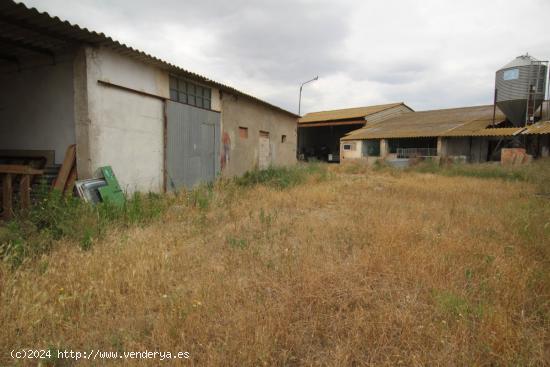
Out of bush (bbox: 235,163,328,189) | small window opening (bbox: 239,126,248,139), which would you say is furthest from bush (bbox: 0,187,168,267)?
small window opening (bbox: 239,126,248,139)

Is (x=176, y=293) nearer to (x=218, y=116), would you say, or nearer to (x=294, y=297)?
(x=294, y=297)

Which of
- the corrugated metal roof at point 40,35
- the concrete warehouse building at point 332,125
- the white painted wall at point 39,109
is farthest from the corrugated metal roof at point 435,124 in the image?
the white painted wall at point 39,109

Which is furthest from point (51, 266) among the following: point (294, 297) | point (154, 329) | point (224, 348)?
point (294, 297)

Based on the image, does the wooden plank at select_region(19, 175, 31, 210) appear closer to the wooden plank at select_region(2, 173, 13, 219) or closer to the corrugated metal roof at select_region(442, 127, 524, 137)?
the wooden plank at select_region(2, 173, 13, 219)

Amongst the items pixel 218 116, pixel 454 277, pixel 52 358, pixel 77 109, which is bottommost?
pixel 52 358

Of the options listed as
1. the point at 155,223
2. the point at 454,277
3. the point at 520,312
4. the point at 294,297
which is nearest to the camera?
the point at 520,312

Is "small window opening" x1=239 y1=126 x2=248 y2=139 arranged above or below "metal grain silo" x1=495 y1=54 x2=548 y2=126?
below

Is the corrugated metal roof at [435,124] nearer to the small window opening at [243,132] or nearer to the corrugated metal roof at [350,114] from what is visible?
the corrugated metal roof at [350,114]

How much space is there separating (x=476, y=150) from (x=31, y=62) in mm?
23355

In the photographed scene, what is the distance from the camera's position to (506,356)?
1.79m

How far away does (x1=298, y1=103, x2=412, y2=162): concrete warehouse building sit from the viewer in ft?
88.7

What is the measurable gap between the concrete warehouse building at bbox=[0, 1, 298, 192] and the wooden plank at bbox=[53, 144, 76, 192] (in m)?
0.13

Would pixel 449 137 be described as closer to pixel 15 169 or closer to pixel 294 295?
pixel 294 295

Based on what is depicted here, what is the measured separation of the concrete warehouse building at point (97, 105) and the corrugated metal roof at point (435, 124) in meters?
16.5
